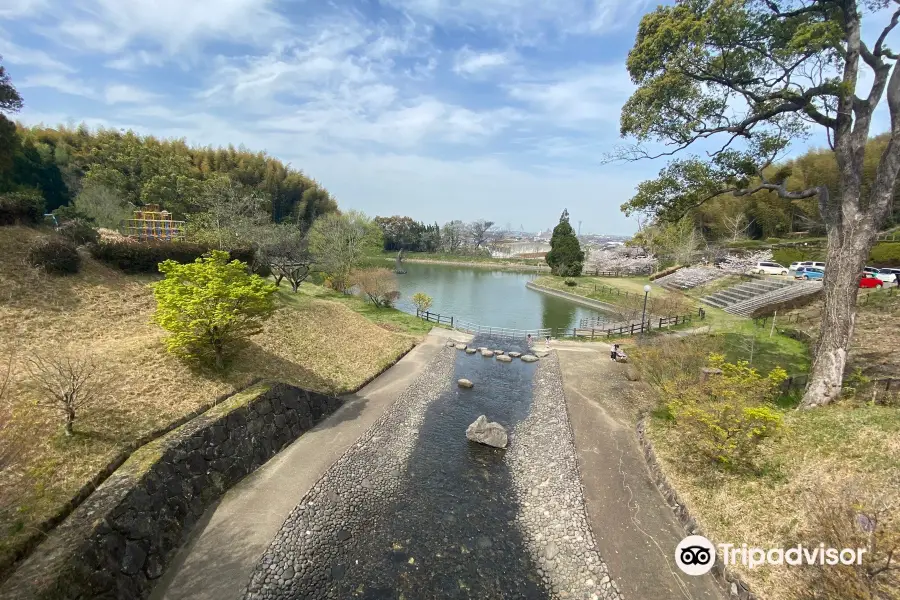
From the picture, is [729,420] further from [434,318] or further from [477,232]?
[477,232]

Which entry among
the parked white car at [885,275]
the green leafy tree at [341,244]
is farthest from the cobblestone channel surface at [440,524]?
the parked white car at [885,275]

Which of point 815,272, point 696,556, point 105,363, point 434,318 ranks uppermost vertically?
→ point 815,272

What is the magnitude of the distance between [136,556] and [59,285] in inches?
402

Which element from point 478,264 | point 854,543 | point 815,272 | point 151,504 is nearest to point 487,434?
point 854,543

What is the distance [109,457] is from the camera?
6.36m

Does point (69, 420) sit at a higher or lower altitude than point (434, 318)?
higher

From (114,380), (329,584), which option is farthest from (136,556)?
(114,380)

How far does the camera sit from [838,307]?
8156mm

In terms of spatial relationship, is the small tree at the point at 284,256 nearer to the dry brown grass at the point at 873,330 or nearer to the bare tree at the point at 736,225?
the dry brown grass at the point at 873,330

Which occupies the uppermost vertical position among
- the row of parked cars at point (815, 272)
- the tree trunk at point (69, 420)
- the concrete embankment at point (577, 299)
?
the row of parked cars at point (815, 272)

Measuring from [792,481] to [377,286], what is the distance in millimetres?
20877

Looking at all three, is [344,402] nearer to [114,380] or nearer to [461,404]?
[461,404]

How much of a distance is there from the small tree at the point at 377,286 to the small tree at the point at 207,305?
13.9 m

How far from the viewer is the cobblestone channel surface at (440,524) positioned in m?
5.55
